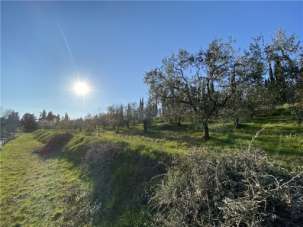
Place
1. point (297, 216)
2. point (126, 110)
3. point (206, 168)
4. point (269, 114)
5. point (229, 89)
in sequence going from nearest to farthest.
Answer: point (297, 216) → point (206, 168) → point (229, 89) → point (269, 114) → point (126, 110)

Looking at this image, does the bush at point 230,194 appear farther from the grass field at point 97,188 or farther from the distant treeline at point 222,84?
the distant treeline at point 222,84

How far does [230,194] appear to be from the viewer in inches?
187

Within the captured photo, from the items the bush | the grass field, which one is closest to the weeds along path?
the grass field

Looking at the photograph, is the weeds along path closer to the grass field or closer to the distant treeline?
the grass field

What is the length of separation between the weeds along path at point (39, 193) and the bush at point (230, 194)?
4.22 m

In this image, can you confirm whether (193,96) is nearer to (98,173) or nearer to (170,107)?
(170,107)

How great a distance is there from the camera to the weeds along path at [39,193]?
7895mm

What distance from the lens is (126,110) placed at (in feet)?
149

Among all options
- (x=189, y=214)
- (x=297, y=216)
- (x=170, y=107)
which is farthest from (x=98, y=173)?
(x=170, y=107)

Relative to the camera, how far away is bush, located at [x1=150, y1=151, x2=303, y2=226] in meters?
4.13

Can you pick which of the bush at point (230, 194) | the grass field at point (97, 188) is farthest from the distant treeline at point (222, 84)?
the bush at point (230, 194)

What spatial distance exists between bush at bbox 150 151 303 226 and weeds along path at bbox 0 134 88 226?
13.8 feet

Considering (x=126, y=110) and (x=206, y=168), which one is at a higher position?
(x=126, y=110)

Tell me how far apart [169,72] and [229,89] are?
196 inches
